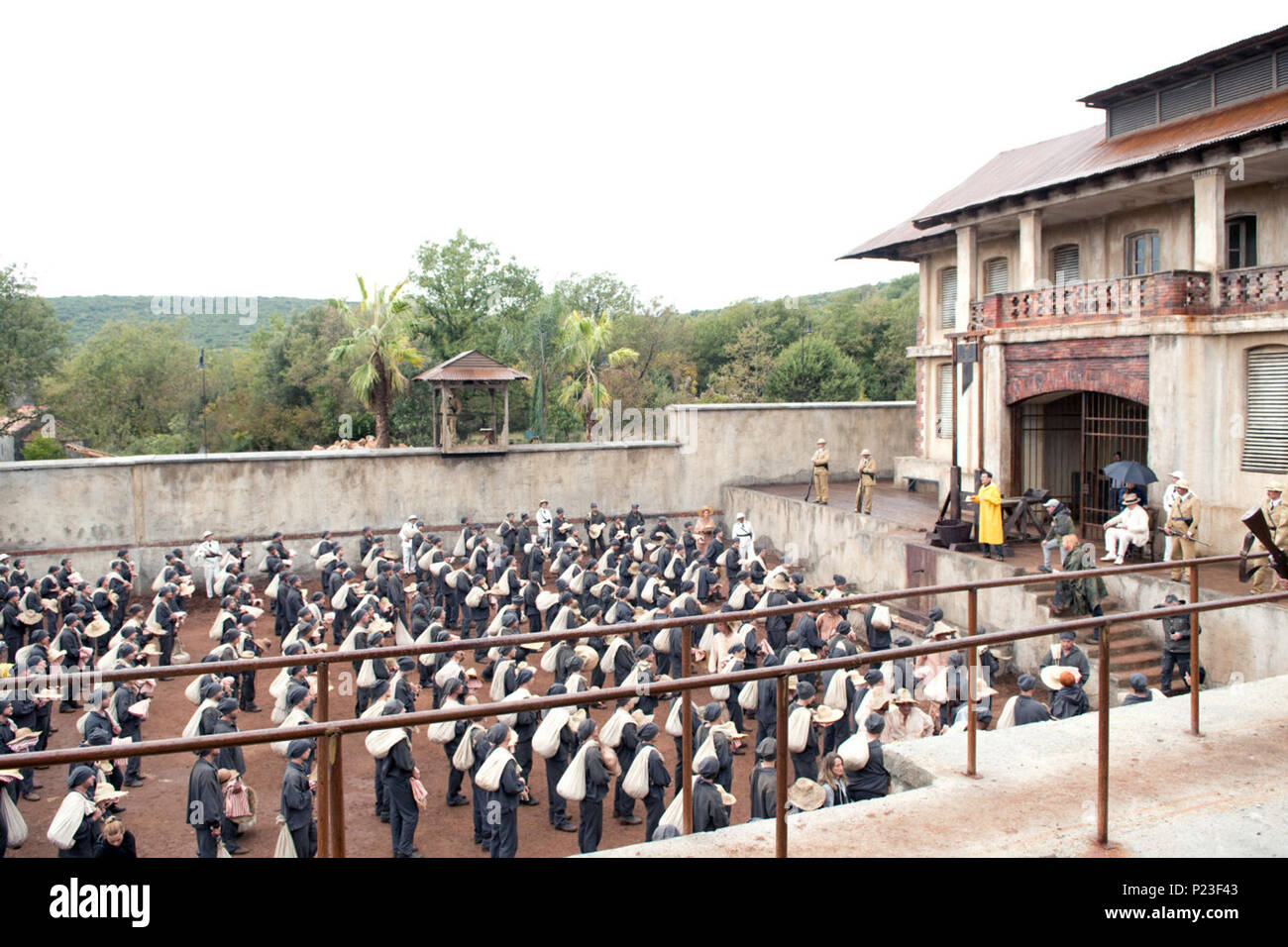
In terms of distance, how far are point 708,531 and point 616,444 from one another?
330cm

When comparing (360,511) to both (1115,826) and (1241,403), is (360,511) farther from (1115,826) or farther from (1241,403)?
(1115,826)

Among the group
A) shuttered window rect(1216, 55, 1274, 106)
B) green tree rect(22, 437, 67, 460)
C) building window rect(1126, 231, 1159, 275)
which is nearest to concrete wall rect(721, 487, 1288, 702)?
building window rect(1126, 231, 1159, 275)

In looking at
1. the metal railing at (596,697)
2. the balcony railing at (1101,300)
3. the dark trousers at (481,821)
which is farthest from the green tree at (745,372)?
the metal railing at (596,697)

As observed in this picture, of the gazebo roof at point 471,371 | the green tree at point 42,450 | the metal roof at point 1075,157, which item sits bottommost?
the green tree at point 42,450

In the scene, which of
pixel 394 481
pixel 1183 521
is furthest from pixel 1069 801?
pixel 394 481

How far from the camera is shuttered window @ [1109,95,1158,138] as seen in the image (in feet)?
62.6

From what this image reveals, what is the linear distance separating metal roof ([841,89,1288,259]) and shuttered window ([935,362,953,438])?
10.7ft

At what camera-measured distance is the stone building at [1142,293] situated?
1557 cm

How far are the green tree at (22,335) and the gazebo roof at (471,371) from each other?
20.9m

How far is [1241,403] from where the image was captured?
51.3 ft

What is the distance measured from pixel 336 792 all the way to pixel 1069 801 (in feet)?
11.3

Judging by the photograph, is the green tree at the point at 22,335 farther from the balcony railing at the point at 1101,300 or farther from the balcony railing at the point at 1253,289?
the balcony railing at the point at 1253,289

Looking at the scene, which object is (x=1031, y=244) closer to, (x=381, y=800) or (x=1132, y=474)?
(x=1132, y=474)
